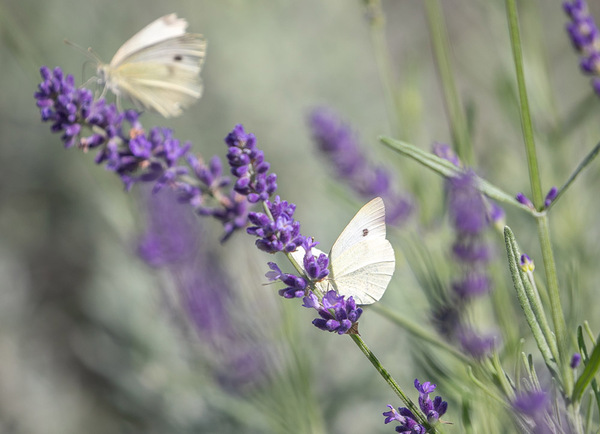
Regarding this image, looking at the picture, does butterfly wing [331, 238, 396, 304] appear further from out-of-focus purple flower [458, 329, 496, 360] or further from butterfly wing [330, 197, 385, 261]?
out-of-focus purple flower [458, 329, 496, 360]

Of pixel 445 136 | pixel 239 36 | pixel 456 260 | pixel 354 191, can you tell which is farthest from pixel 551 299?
pixel 239 36

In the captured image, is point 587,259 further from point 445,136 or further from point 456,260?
point 445,136

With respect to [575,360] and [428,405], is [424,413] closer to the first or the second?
[428,405]

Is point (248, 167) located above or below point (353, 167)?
below

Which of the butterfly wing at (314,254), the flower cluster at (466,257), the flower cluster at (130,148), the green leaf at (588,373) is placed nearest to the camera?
the green leaf at (588,373)

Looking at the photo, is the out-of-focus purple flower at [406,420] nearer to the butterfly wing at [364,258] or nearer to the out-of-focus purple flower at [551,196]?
the butterfly wing at [364,258]

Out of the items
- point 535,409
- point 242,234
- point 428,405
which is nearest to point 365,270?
point 428,405

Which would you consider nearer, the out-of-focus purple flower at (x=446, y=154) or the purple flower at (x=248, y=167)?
the purple flower at (x=248, y=167)

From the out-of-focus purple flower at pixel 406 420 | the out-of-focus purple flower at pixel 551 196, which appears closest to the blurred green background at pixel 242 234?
the out-of-focus purple flower at pixel 551 196
